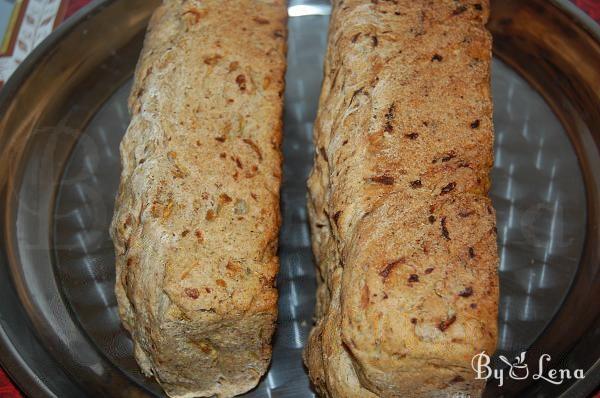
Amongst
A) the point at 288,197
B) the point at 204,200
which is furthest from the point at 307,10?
the point at 204,200

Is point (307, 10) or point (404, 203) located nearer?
point (404, 203)

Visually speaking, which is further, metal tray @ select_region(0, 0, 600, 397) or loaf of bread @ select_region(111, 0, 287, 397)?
metal tray @ select_region(0, 0, 600, 397)

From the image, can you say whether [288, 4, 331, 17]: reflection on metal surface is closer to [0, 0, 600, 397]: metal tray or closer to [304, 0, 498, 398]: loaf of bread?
[0, 0, 600, 397]: metal tray

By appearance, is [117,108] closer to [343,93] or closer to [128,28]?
[128,28]

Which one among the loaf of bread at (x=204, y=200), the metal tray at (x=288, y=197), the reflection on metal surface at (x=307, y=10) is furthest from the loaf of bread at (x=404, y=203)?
the reflection on metal surface at (x=307, y=10)

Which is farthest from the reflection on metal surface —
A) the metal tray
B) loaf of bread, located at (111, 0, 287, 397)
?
loaf of bread, located at (111, 0, 287, 397)

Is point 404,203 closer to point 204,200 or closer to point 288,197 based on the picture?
point 204,200
